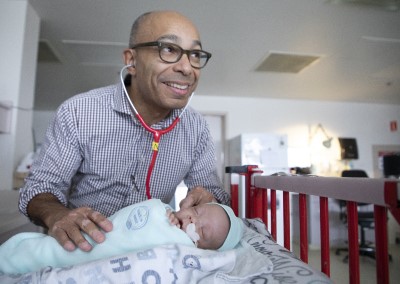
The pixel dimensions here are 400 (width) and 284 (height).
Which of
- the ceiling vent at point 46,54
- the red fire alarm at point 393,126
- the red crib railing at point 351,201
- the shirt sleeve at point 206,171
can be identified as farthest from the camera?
the red fire alarm at point 393,126

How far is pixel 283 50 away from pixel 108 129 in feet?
8.98

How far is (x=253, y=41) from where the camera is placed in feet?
10.2

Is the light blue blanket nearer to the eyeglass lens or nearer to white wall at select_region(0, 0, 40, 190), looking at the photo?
the eyeglass lens

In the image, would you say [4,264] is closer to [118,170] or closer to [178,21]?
[118,170]

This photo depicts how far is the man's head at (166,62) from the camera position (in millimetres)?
955

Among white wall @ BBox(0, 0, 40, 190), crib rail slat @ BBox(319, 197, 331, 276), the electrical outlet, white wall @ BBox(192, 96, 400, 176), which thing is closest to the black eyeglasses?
crib rail slat @ BBox(319, 197, 331, 276)

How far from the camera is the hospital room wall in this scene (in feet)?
17.3

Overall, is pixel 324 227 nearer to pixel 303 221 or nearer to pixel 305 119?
pixel 303 221

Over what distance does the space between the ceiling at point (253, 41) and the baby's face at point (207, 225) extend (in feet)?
6.73

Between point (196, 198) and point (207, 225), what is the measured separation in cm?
14

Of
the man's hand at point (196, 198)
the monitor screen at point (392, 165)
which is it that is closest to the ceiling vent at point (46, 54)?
the man's hand at point (196, 198)

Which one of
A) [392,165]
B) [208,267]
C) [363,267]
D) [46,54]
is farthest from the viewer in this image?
[392,165]

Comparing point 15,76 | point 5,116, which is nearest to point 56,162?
point 5,116

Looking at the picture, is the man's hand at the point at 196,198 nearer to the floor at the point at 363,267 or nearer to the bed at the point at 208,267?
the bed at the point at 208,267
